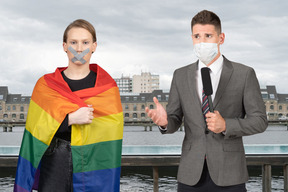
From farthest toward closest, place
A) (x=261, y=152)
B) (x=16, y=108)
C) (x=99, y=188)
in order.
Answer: (x=16, y=108)
(x=261, y=152)
(x=99, y=188)

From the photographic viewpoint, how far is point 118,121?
2.47m

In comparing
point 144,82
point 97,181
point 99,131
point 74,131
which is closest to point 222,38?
point 99,131

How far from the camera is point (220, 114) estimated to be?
2143mm

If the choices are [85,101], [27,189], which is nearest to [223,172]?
[85,101]

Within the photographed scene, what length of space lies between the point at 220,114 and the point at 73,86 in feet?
3.35

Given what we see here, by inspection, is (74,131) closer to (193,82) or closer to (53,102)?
(53,102)

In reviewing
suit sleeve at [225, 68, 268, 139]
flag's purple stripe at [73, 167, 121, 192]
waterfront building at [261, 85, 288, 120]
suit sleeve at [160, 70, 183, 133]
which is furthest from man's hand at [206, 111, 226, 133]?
waterfront building at [261, 85, 288, 120]

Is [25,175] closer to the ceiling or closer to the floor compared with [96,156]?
closer to the floor

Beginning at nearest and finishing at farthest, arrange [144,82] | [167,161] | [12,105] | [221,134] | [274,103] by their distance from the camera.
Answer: [221,134] < [167,161] < [274,103] < [12,105] < [144,82]

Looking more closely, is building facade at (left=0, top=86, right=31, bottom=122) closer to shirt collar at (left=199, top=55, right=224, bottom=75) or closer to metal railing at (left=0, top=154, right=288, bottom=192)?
metal railing at (left=0, top=154, right=288, bottom=192)

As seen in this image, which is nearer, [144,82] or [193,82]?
[193,82]

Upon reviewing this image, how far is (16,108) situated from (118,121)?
96.2 meters

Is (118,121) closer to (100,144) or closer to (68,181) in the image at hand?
(100,144)

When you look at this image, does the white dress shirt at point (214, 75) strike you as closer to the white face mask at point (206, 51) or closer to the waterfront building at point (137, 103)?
the white face mask at point (206, 51)
